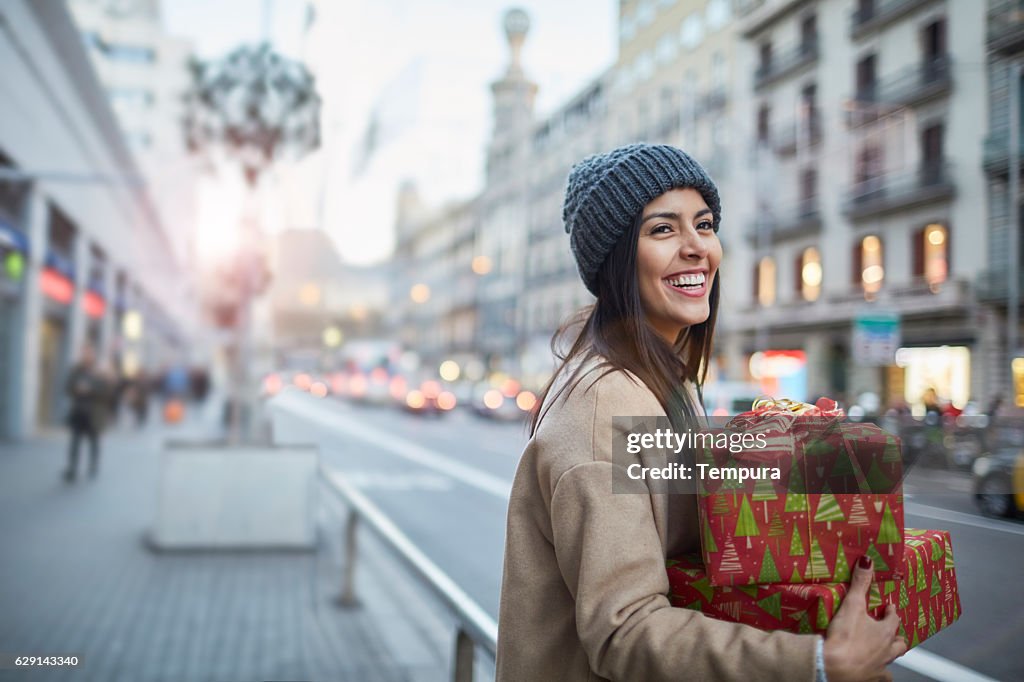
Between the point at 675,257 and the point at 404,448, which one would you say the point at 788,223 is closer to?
the point at 675,257

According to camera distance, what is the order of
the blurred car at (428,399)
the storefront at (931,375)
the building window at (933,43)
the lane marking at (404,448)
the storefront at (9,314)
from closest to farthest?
1. the storefront at (931,375)
2. the building window at (933,43)
3. the lane marking at (404,448)
4. the storefront at (9,314)
5. the blurred car at (428,399)

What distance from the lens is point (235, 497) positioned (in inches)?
252

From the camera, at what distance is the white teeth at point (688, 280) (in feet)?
4.32

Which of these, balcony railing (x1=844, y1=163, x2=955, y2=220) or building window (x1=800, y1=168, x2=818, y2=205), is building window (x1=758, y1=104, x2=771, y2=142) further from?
balcony railing (x1=844, y1=163, x2=955, y2=220)

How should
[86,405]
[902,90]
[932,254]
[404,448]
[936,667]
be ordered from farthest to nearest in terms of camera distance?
[404,448]
[86,405]
[902,90]
[932,254]
[936,667]

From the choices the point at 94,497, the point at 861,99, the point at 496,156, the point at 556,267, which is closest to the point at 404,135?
the point at 496,156

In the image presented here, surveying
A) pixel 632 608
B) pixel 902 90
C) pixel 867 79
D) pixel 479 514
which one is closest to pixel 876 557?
pixel 632 608

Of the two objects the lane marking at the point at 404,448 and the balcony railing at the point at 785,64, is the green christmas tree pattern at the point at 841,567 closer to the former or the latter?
the balcony railing at the point at 785,64

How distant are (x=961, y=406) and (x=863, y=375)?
51 centimetres

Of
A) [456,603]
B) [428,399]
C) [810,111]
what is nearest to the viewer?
[810,111]

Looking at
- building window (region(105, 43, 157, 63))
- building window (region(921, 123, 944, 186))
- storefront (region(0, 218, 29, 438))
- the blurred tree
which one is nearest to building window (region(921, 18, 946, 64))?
building window (region(921, 123, 944, 186))

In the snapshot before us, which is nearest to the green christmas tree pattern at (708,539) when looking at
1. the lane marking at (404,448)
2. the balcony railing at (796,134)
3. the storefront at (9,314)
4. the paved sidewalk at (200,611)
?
the balcony railing at (796,134)

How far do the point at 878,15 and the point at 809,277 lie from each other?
1.07 meters

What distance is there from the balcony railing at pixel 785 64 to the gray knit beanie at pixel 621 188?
2.96ft
